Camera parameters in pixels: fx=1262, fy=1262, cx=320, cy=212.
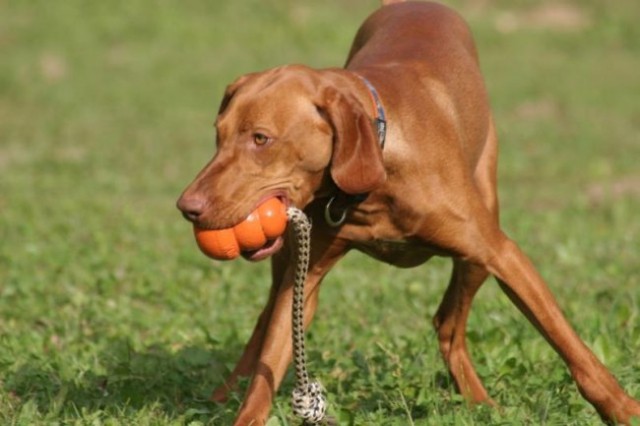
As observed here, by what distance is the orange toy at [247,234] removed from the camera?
441 cm

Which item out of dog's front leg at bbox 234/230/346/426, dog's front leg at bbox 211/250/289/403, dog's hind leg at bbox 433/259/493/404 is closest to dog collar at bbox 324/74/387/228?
dog's front leg at bbox 234/230/346/426

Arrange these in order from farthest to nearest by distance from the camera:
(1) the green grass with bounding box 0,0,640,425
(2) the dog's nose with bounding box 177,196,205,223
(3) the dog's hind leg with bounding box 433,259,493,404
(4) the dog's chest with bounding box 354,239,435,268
A: (3) the dog's hind leg with bounding box 433,259,493,404
(1) the green grass with bounding box 0,0,640,425
(4) the dog's chest with bounding box 354,239,435,268
(2) the dog's nose with bounding box 177,196,205,223

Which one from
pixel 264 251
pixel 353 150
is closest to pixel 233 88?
pixel 353 150

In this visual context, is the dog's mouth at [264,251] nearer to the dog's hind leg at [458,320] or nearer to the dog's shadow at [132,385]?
the dog's shadow at [132,385]

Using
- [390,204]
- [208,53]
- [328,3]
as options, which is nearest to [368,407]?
[390,204]

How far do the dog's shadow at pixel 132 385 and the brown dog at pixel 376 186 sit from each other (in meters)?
0.20

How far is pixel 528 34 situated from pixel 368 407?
19.3 m

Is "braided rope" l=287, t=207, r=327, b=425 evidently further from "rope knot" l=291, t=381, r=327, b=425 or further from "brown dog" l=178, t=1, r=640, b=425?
"brown dog" l=178, t=1, r=640, b=425

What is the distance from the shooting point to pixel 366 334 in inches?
261

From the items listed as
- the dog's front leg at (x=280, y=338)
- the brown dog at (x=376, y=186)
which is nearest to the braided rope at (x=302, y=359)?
the brown dog at (x=376, y=186)

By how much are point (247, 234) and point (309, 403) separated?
2.32 ft

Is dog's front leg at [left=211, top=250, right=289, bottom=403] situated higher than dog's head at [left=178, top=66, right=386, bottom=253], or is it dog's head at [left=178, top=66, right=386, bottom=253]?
dog's head at [left=178, top=66, right=386, bottom=253]

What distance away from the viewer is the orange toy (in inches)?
174

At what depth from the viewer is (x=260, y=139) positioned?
455cm
